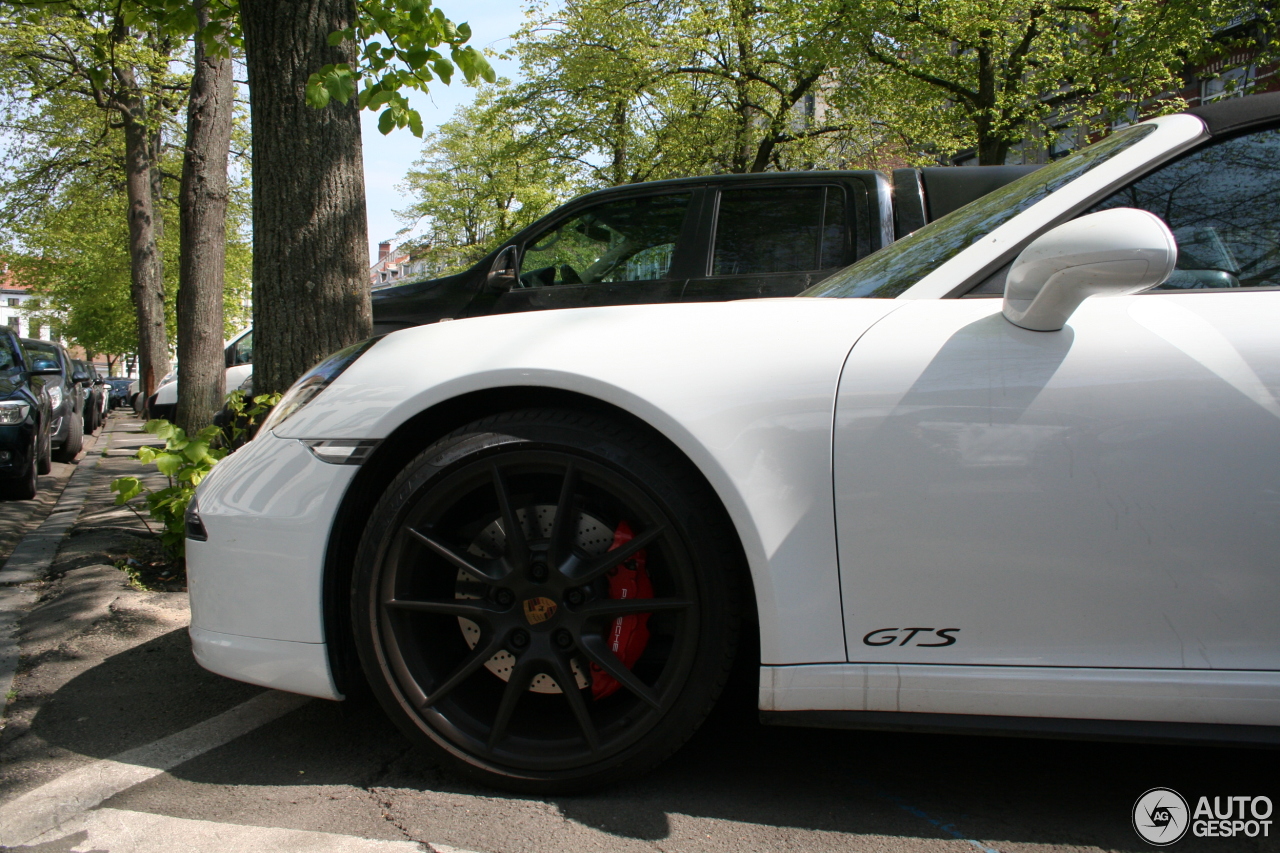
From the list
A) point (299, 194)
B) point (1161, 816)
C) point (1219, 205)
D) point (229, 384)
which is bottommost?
point (1161, 816)

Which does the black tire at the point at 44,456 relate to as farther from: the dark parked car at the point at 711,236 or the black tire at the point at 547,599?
the black tire at the point at 547,599

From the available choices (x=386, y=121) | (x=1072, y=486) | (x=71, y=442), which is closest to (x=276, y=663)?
(x=1072, y=486)

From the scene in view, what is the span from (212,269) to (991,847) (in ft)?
25.3

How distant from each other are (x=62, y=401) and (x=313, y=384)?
9.08m

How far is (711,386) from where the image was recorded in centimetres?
191

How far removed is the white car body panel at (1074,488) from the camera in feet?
5.46

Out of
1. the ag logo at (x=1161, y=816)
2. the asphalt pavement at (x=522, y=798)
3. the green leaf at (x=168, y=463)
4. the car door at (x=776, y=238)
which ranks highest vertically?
the car door at (x=776, y=238)

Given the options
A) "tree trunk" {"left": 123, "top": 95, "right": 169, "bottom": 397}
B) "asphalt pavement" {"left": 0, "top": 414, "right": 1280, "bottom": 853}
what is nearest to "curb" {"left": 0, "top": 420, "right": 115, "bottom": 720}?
"asphalt pavement" {"left": 0, "top": 414, "right": 1280, "bottom": 853}

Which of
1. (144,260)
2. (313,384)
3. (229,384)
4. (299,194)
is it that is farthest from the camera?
(144,260)

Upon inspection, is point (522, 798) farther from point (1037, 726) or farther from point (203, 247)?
point (203, 247)

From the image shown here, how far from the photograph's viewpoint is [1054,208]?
1.97 metres

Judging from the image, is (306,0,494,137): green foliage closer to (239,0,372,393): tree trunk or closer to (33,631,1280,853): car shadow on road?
(239,0,372,393): tree trunk

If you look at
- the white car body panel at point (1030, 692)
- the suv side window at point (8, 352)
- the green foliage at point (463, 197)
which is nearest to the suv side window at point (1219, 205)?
the white car body panel at point (1030, 692)

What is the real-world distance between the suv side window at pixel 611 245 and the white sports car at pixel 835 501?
3.54 m
